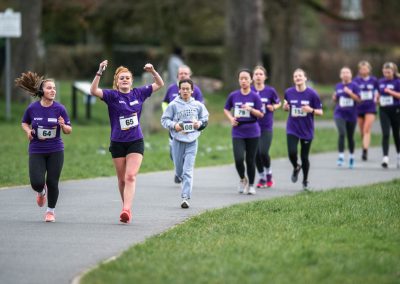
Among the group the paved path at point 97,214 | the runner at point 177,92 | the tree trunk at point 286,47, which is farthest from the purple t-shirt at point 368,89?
the tree trunk at point 286,47

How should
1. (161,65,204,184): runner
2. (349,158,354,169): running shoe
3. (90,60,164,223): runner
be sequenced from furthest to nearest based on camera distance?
(349,158,354,169): running shoe → (161,65,204,184): runner → (90,60,164,223): runner

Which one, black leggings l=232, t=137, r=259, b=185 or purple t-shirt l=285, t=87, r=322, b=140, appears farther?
purple t-shirt l=285, t=87, r=322, b=140

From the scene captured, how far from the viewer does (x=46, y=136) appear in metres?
11.8

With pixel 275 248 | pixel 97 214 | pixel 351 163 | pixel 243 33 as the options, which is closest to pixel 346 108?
pixel 351 163

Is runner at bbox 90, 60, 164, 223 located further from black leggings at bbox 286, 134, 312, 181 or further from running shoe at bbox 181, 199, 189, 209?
black leggings at bbox 286, 134, 312, 181

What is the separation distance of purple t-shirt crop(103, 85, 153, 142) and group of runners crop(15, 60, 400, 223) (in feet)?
0.04

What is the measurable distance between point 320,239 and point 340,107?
1058cm

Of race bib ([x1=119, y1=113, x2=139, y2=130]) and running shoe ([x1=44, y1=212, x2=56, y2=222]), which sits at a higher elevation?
race bib ([x1=119, y1=113, x2=139, y2=130])

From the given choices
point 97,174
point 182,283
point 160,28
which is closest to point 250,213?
point 182,283

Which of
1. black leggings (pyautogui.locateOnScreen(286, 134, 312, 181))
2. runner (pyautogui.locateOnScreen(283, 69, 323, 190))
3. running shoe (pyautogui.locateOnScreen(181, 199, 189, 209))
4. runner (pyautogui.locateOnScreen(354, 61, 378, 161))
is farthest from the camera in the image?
runner (pyautogui.locateOnScreen(354, 61, 378, 161))

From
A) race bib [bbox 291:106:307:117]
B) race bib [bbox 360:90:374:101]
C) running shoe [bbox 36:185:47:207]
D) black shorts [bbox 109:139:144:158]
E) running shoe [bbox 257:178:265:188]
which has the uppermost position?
race bib [bbox 360:90:374:101]

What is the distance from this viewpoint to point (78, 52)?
2345 inches

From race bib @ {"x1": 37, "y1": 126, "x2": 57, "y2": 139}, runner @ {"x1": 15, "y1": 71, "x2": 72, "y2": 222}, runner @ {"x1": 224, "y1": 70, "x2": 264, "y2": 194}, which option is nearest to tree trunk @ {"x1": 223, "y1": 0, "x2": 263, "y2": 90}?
runner @ {"x1": 224, "y1": 70, "x2": 264, "y2": 194}

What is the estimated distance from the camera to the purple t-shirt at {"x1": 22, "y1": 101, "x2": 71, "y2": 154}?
38.5 feet
